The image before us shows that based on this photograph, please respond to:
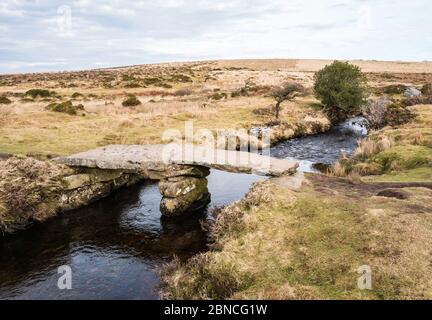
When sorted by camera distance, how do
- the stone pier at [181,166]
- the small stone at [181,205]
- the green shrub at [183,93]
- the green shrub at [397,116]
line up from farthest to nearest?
the green shrub at [183,93] < the green shrub at [397,116] < the small stone at [181,205] < the stone pier at [181,166]

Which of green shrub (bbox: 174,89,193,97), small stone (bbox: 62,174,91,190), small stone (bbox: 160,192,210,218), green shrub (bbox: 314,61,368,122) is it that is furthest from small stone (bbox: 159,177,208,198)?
green shrub (bbox: 174,89,193,97)

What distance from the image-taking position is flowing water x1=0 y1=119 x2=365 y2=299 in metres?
13.5

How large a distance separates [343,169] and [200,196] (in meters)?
9.45

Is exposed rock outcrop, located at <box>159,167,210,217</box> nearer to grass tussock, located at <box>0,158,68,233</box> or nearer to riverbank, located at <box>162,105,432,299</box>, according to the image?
riverbank, located at <box>162,105,432,299</box>

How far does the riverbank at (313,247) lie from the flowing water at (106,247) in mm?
1639

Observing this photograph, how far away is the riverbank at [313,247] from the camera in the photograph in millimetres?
10852

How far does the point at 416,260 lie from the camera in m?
11.4

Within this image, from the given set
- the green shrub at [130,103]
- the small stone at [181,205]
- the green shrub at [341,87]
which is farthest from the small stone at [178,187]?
the green shrub at [341,87]

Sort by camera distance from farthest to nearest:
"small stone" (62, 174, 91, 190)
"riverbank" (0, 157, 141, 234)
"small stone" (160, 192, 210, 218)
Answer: "small stone" (62, 174, 91, 190) → "small stone" (160, 192, 210, 218) → "riverbank" (0, 157, 141, 234)

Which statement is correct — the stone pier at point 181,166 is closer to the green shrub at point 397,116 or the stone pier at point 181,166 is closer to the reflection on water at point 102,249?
the reflection on water at point 102,249

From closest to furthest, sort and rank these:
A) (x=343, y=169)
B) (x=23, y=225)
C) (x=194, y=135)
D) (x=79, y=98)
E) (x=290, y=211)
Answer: (x=290, y=211) → (x=23, y=225) → (x=343, y=169) → (x=194, y=135) → (x=79, y=98)

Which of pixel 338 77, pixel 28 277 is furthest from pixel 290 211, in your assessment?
pixel 338 77

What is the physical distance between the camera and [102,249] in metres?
16.5

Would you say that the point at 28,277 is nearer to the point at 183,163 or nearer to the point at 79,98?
the point at 183,163
